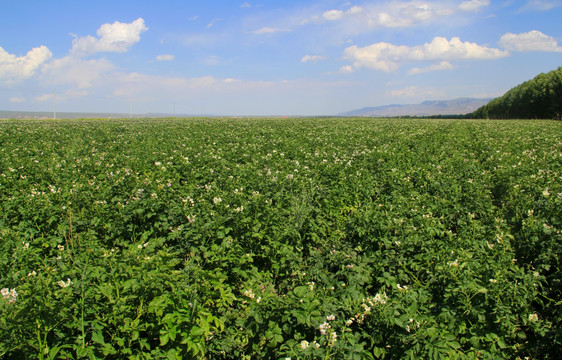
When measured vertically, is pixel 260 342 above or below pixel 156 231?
below

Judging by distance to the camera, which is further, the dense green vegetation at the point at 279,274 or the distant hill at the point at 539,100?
the distant hill at the point at 539,100

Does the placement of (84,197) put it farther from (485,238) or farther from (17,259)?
(485,238)

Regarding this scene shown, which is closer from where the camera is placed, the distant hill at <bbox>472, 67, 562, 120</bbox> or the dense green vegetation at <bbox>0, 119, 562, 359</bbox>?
the dense green vegetation at <bbox>0, 119, 562, 359</bbox>

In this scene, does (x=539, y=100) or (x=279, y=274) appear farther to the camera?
(x=539, y=100)

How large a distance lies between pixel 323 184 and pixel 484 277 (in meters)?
5.50

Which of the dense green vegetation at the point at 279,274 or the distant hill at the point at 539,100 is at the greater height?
the distant hill at the point at 539,100

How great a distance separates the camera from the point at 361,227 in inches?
209

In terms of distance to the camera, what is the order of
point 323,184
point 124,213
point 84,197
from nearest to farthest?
1. point 124,213
2. point 84,197
3. point 323,184

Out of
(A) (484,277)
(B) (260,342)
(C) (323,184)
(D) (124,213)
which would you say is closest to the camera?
(B) (260,342)

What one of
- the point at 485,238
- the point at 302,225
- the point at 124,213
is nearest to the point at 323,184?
the point at 302,225

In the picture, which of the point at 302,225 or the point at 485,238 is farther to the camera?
the point at 302,225

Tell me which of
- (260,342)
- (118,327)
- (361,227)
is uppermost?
(361,227)

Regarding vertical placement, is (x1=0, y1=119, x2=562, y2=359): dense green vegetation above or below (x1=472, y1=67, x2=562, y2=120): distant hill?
below

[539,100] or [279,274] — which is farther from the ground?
[539,100]
